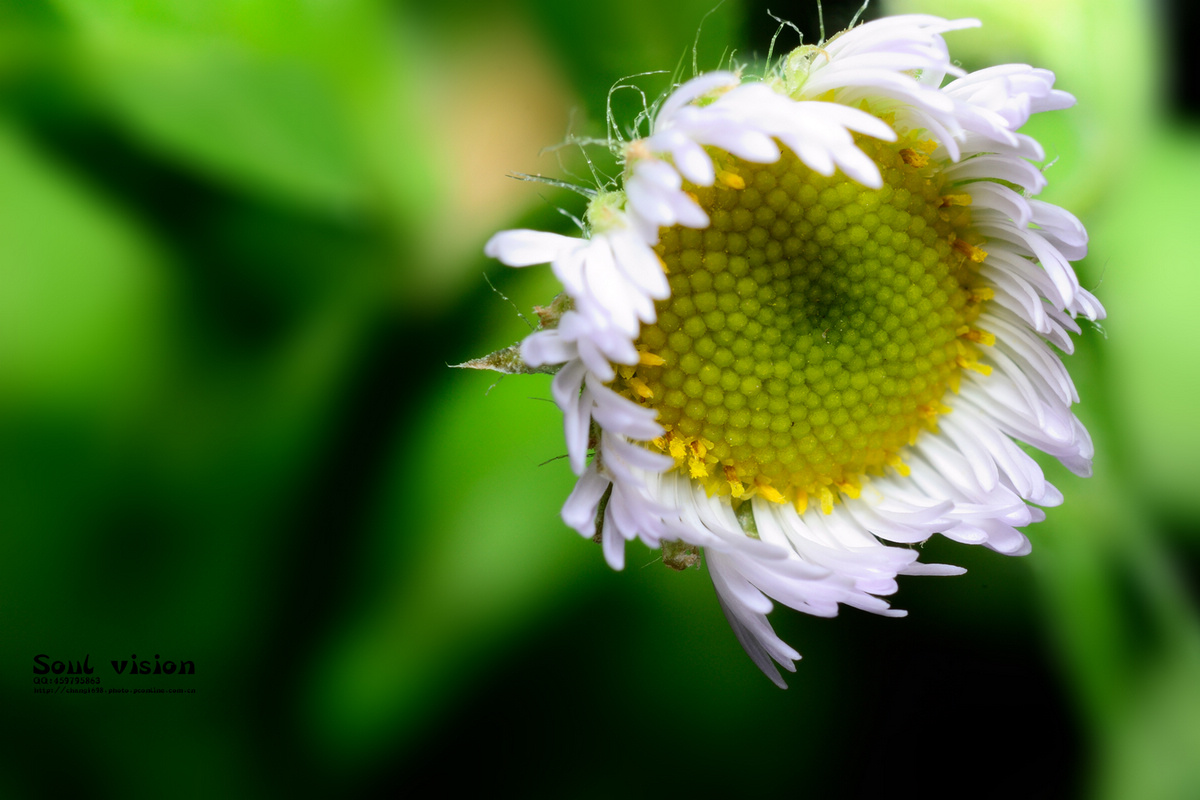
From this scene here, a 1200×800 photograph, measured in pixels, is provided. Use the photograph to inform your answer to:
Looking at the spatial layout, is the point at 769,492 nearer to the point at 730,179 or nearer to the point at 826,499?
the point at 826,499

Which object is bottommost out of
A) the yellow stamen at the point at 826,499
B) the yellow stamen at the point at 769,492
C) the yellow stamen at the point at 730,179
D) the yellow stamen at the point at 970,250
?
the yellow stamen at the point at 826,499

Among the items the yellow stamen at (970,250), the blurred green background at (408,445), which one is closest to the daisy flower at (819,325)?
the yellow stamen at (970,250)

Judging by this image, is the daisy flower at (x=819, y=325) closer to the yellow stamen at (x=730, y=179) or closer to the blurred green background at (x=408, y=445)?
the yellow stamen at (x=730, y=179)

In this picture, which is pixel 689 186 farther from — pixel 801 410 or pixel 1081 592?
pixel 1081 592

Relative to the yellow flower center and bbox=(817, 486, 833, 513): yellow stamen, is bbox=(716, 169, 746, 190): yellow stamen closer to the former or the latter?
the yellow flower center

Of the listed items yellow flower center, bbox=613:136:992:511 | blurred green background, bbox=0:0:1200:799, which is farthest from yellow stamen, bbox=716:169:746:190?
blurred green background, bbox=0:0:1200:799

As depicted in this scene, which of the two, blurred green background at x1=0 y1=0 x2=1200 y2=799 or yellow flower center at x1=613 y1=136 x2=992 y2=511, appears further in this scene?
blurred green background at x1=0 y1=0 x2=1200 y2=799

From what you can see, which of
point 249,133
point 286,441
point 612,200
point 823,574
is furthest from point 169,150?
point 823,574

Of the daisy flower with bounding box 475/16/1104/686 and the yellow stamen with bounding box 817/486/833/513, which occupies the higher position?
the daisy flower with bounding box 475/16/1104/686
